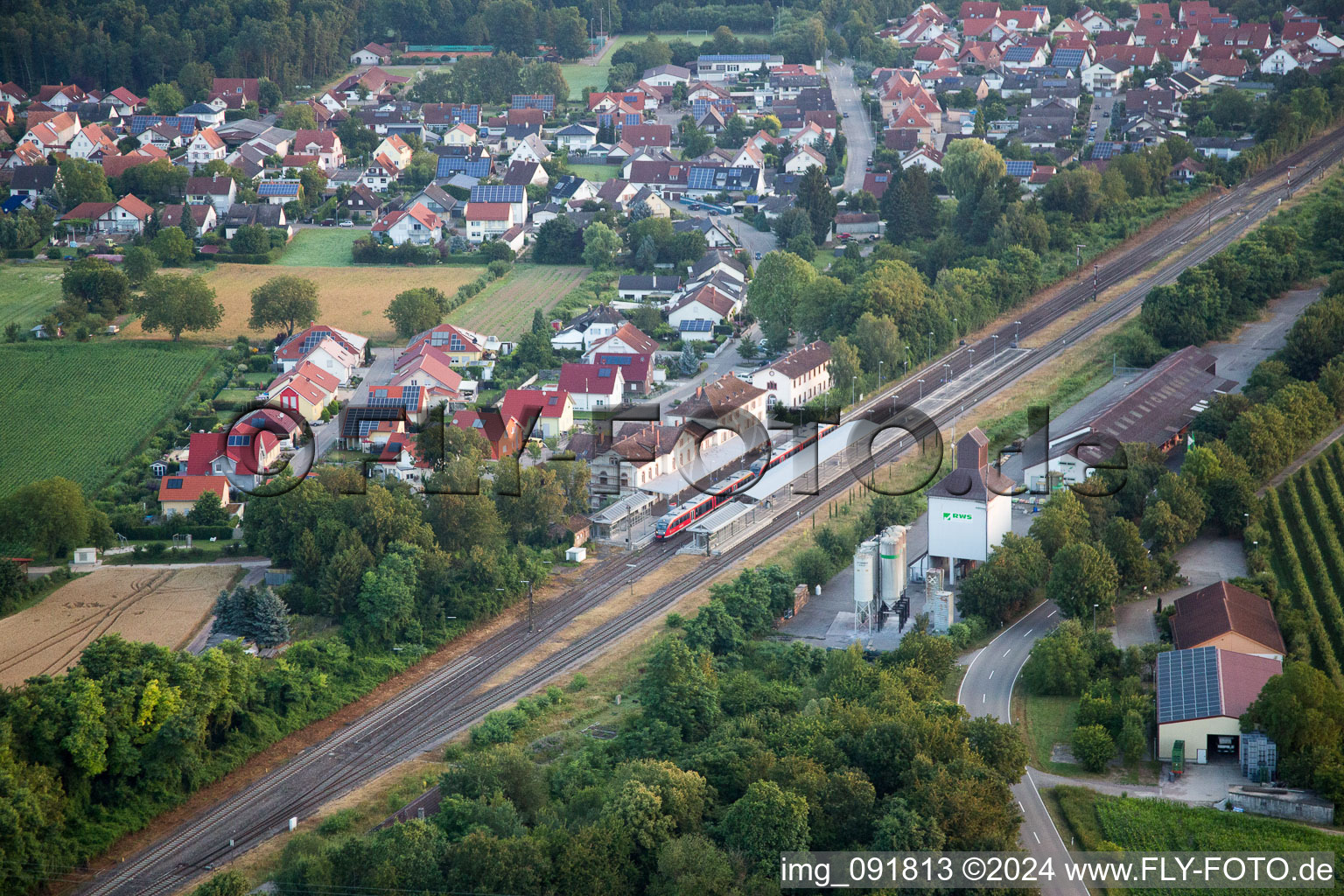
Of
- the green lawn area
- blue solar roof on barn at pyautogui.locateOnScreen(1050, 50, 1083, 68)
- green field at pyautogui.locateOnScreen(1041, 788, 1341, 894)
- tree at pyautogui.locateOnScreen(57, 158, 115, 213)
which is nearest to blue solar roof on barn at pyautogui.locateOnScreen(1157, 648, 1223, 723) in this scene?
green field at pyautogui.locateOnScreen(1041, 788, 1341, 894)

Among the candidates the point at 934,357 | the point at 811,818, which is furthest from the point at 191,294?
the point at 811,818

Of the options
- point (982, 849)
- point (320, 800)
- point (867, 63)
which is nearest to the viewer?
point (982, 849)

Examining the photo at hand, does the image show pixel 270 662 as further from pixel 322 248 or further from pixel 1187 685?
pixel 322 248

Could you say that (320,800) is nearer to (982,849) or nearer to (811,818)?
(811,818)

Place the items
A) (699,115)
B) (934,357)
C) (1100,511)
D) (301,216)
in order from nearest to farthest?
(1100,511)
(934,357)
(301,216)
(699,115)

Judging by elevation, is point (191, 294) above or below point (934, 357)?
above

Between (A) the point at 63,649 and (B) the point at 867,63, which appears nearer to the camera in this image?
(A) the point at 63,649
